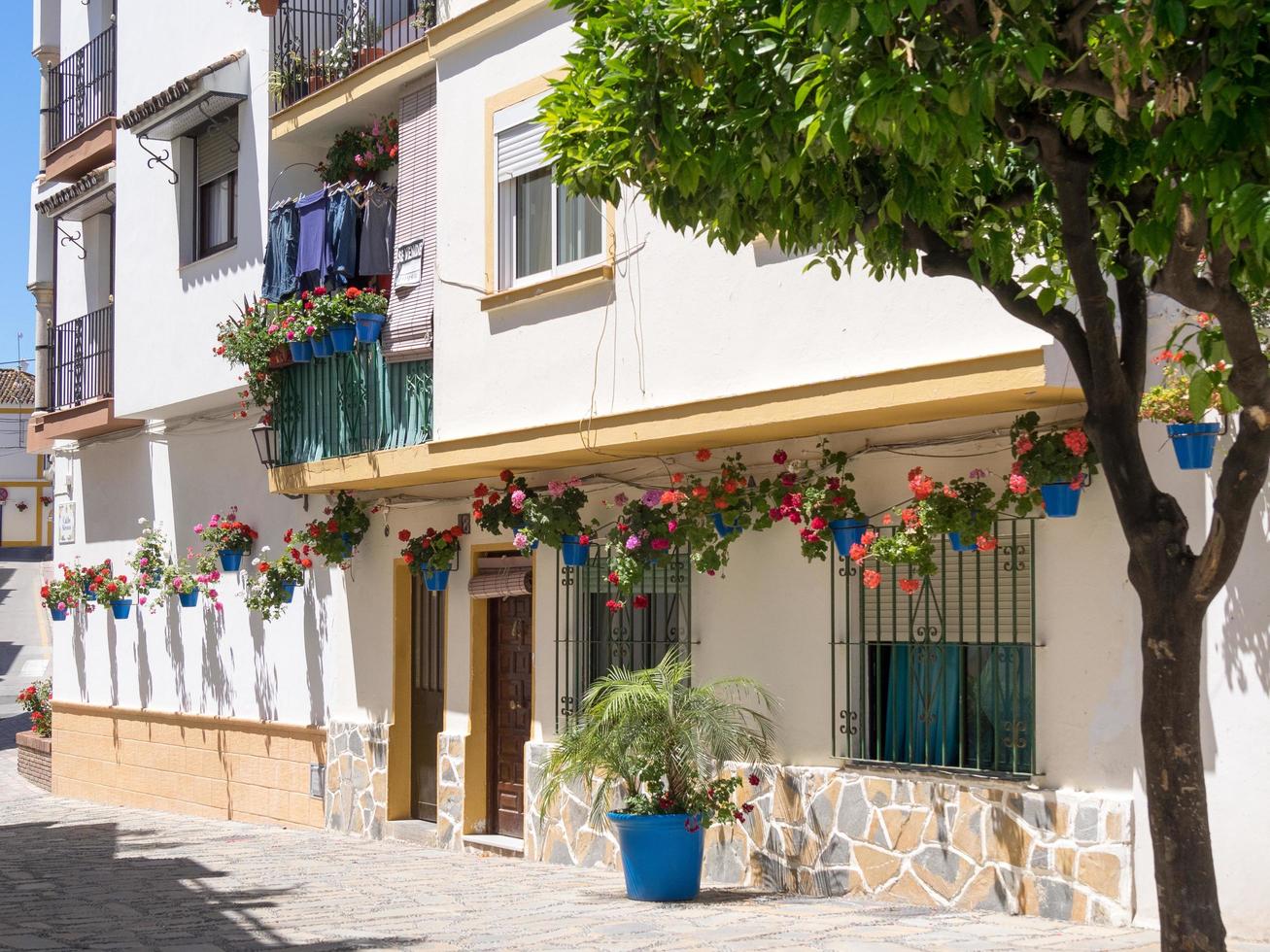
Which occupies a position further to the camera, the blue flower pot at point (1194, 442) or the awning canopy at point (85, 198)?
the awning canopy at point (85, 198)

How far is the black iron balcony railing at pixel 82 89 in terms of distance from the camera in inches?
896

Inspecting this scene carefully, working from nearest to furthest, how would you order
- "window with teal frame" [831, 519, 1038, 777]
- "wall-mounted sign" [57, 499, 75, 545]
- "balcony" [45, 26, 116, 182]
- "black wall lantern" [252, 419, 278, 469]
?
"window with teal frame" [831, 519, 1038, 777], "black wall lantern" [252, 419, 278, 469], "balcony" [45, 26, 116, 182], "wall-mounted sign" [57, 499, 75, 545]

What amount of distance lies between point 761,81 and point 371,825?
11.7 metres

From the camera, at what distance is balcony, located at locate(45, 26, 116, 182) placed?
22.7m

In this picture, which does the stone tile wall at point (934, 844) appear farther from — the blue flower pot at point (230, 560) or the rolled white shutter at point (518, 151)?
the blue flower pot at point (230, 560)

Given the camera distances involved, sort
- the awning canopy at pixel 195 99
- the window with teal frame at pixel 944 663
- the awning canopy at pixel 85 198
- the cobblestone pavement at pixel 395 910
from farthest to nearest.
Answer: the awning canopy at pixel 85 198 < the awning canopy at pixel 195 99 < the window with teal frame at pixel 944 663 < the cobblestone pavement at pixel 395 910

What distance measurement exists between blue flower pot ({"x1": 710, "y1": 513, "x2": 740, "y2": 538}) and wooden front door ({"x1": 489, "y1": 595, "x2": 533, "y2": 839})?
3217mm

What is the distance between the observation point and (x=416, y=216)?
15.5 m

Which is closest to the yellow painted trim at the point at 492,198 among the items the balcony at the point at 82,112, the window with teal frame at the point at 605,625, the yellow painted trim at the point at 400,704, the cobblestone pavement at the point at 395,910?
the window with teal frame at the point at 605,625

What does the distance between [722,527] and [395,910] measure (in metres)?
3.50

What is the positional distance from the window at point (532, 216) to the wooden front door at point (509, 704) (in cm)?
312

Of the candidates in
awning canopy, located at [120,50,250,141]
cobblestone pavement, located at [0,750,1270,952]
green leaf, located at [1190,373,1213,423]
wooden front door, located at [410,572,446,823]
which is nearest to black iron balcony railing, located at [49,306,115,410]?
awning canopy, located at [120,50,250,141]

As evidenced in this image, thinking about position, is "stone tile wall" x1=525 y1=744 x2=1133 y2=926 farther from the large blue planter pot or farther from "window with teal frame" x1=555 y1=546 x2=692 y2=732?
"window with teal frame" x1=555 y1=546 x2=692 y2=732

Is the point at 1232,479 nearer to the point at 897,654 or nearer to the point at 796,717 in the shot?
the point at 897,654
